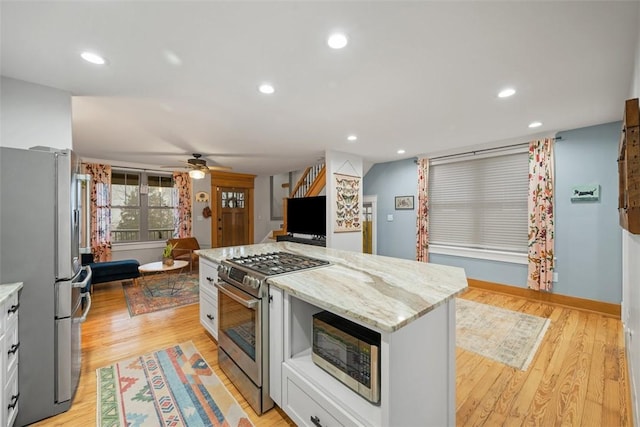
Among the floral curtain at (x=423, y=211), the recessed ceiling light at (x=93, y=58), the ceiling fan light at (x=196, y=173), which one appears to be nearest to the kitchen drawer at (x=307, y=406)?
the recessed ceiling light at (x=93, y=58)

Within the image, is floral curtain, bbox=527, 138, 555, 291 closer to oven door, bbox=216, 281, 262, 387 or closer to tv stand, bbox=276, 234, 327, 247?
tv stand, bbox=276, 234, 327, 247

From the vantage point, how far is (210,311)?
2652mm

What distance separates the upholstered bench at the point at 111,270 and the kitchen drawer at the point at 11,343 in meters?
3.15

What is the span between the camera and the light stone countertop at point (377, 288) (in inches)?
45.2

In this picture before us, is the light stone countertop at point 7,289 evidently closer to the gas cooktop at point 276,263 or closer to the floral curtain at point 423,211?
the gas cooktop at point 276,263

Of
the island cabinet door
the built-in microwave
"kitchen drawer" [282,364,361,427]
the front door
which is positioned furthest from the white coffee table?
the built-in microwave

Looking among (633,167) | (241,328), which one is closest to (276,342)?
(241,328)

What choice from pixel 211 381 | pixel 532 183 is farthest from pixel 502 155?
pixel 211 381

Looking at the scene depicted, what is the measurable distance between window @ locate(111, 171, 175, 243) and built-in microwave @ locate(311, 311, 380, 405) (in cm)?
608

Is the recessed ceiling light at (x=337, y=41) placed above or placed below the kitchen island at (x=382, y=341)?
above

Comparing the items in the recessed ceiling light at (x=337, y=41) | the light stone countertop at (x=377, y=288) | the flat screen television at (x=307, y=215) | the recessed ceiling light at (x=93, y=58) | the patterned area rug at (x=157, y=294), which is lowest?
the patterned area rug at (x=157, y=294)

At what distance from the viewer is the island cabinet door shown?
5.34ft

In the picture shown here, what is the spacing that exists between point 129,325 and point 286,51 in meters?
3.44

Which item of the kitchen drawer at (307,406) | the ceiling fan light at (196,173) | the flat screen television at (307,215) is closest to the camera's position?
the kitchen drawer at (307,406)
